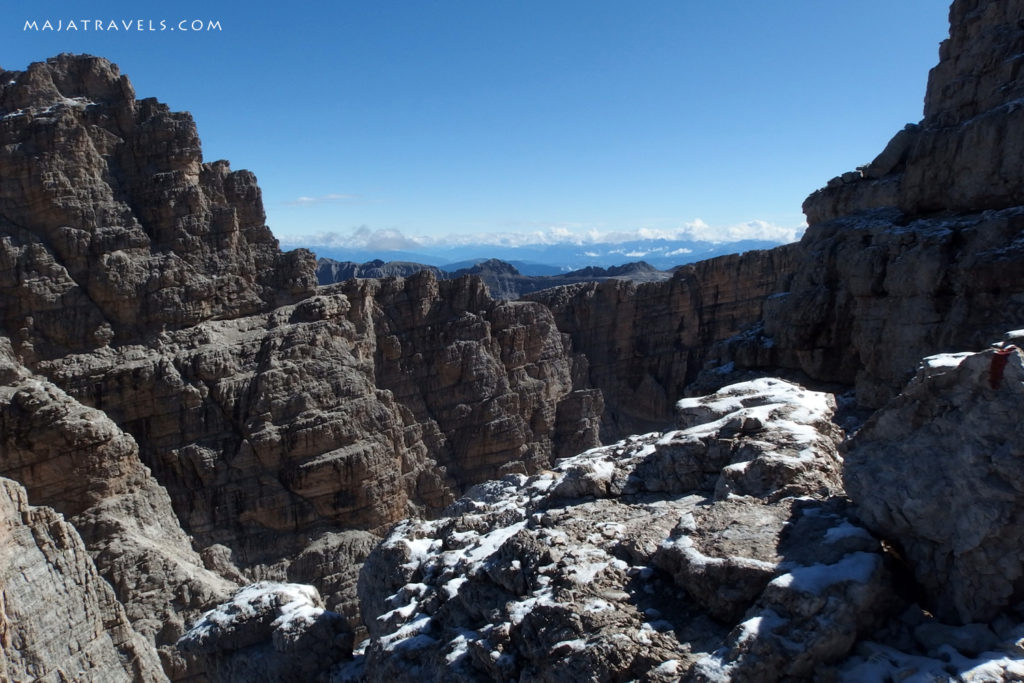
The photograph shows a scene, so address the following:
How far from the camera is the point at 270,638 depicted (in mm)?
16969

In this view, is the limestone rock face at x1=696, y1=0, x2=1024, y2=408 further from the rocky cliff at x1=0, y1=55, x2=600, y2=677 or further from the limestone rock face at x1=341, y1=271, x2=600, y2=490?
the rocky cliff at x1=0, y1=55, x2=600, y2=677

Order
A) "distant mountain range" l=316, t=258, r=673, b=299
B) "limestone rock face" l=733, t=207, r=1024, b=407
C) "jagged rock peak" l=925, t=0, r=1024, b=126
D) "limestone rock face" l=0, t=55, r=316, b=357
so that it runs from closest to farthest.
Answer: "limestone rock face" l=733, t=207, r=1024, b=407 → "jagged rock peak" l=925, t=0, r=1024, b=126 → "limestone rock face" l=0, t=55, r=316, b=357 → "distant mountain range" l=316, t=258, r=673, b=299

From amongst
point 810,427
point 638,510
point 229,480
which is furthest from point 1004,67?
point 229,480

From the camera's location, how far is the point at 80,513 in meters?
30.7

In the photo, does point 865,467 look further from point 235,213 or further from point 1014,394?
point 235,213

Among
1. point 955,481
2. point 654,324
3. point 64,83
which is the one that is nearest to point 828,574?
point 955,481

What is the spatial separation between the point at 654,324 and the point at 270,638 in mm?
44557

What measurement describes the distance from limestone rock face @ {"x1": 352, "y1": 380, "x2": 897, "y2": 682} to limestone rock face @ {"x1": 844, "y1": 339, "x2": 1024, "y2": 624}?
2.34 feet

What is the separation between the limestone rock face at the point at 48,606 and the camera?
17.8 m

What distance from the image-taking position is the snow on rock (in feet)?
52.6

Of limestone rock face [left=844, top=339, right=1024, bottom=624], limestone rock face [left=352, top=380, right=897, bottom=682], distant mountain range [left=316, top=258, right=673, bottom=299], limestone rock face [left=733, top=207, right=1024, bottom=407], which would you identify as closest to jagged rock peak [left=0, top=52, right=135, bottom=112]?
limestone rock face [left=352, top=380, right=897, bottom=682]

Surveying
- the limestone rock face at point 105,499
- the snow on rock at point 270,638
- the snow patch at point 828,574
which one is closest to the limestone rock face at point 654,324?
the limestone rock face at point 105,499

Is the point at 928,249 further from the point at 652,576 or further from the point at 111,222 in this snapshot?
the point at 111,222

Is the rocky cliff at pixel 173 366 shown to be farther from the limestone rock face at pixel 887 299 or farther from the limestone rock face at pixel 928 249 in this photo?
the limestone rock face at pixel 887 299
